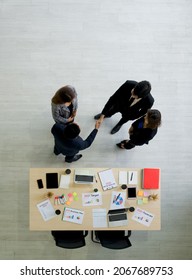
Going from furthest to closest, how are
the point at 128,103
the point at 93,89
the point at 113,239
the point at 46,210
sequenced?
1. the point at 93,89
2. the point at 113,239
3. the point at 128,103
4. the point at 46,210

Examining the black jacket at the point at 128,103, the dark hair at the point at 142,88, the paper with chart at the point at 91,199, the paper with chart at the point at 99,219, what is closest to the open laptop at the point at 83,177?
the paper with chart at the point at 91,199

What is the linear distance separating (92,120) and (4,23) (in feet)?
6.20

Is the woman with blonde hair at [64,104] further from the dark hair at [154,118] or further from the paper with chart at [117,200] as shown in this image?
the paper with chart at [117,200]

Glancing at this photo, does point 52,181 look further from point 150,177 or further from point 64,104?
point 150,177

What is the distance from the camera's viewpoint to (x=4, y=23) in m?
4.66

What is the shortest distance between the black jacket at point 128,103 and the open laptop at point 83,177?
2.95 ft

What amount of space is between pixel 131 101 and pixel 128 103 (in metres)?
0.09

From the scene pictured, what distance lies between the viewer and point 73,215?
3.86 metres

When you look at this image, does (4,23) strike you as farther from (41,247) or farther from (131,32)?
(41,247)

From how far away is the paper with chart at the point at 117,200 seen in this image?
3.89 metres

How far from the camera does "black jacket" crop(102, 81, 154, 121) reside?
12.4 feet

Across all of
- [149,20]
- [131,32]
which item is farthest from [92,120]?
[149,20]

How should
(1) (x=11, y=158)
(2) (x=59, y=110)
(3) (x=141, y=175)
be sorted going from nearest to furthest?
(2) (x=59, y=110) < (3) (x=141, y=175) < (1) (x=11, y=158)

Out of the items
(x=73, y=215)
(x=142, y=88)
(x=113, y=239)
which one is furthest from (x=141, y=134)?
(x=113, y=239)
